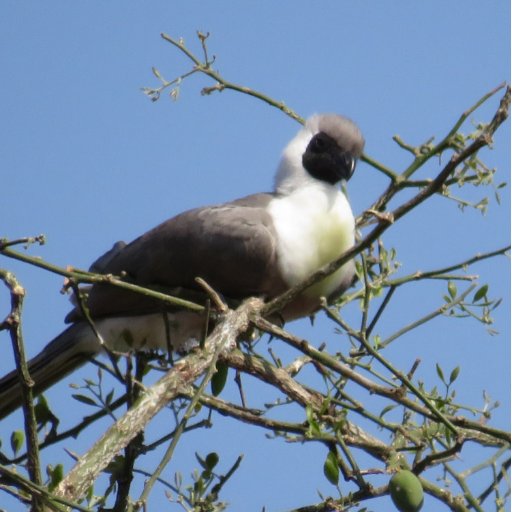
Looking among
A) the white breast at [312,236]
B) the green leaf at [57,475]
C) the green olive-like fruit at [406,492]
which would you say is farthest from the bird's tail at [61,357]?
the green olive-like fruit at [406,492]

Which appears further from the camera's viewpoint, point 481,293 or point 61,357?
point 61,357

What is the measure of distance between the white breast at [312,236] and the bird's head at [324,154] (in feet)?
0.51

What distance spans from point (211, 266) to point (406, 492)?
157 centimetres

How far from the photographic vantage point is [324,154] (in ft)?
12.5

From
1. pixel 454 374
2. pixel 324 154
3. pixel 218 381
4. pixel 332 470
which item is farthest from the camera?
pixel 324 154

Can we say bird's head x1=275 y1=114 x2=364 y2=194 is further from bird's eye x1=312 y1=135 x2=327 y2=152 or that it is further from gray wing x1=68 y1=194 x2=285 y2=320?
gray wing x1=68 y1=194 x2=285 y2=320

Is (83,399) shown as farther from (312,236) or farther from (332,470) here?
(312,236)

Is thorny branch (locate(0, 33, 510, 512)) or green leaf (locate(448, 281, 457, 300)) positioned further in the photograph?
green leaf (locate(448, 281, 457, 300))

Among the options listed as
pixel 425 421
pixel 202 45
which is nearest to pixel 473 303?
pixel 425 421

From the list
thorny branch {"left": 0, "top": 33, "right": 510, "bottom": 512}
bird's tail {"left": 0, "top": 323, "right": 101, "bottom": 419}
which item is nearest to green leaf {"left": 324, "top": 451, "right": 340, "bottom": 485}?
thorny branch {"left": 0, "top": 33, "right": 510, "bottom": 512}

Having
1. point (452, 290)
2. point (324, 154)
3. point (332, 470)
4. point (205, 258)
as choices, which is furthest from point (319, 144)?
point (332, 470)

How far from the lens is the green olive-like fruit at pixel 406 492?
1944 millimetres

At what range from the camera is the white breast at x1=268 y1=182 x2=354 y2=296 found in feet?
11.3

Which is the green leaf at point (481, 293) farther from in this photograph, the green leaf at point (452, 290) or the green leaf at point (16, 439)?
the green leaf at point (16, 439)
